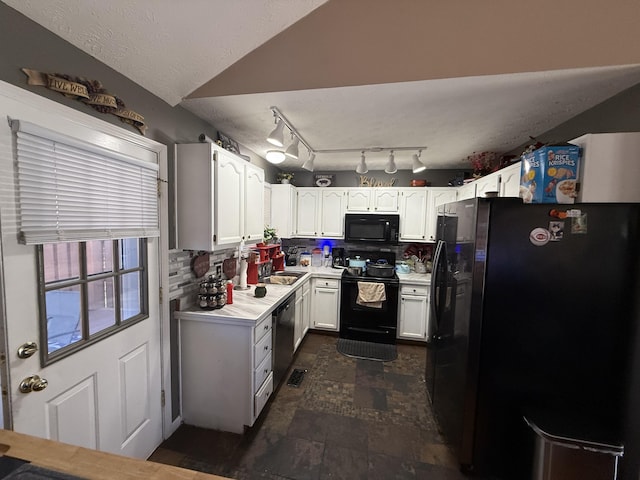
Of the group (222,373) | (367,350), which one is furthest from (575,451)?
(222,373)

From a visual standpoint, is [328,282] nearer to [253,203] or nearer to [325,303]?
[325,303]

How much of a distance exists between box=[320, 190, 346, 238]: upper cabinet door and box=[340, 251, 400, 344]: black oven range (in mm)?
718

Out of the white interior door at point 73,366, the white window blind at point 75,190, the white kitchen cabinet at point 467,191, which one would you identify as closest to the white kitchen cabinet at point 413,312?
the white kitchen cabinet at point 467,191

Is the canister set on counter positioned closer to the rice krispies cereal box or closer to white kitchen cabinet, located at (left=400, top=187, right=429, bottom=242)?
the rice krispies cereal box

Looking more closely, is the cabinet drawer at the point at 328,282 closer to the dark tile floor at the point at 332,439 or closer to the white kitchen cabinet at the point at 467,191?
the dark tile floor at the point at 332,439

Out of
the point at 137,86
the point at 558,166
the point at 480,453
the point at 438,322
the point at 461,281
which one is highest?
the point at 137,86

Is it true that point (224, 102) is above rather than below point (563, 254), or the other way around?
above

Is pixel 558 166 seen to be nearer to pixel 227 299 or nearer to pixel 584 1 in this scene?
pixel 584 1

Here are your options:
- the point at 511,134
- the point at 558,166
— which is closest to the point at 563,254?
the point at 558,166

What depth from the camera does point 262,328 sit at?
192 cm

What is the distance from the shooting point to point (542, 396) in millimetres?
1440

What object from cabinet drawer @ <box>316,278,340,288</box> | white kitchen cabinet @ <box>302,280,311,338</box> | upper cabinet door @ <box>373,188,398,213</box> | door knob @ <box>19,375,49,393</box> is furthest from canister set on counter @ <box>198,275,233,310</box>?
upper cabinet door @ <box>373,188,398,213</box>

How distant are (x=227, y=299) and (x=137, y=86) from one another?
1567 mm

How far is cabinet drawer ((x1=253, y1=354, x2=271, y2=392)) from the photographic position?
1.83 metres
